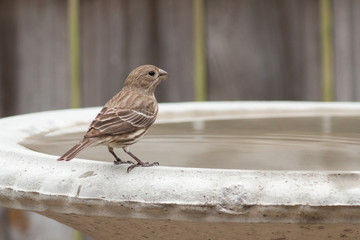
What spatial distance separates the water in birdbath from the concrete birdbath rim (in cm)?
15

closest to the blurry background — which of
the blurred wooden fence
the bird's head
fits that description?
the blurred wooden fence

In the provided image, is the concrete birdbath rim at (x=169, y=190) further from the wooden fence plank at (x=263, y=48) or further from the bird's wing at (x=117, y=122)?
the wooden fence plank at (x=263, y=48)

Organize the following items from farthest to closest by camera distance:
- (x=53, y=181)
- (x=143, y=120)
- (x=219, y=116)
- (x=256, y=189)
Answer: (x=219, y=116), (x=143, y=120), (x=53, y=181), (x=256, y=189)

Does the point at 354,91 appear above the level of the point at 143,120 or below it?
below

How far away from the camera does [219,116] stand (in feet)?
6.10

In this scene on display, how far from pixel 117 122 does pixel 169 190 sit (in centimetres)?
27

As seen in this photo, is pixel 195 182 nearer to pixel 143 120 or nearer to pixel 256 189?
pixel 256 189

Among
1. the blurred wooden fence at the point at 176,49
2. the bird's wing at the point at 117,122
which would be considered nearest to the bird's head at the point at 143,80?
the bird's wing at the point at 117,122

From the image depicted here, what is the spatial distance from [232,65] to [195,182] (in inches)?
55.4

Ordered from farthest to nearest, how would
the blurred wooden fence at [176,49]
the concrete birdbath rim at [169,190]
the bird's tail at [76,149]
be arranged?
the blurred wooden fence at [176,49], the bird's tail at [76,149], the concrete birdbath rim at [169,190]

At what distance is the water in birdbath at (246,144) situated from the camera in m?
1.16

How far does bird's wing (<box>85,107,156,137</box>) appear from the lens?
1167 mm

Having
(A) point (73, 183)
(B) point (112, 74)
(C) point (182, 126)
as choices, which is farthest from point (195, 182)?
(B) point (112, 74)

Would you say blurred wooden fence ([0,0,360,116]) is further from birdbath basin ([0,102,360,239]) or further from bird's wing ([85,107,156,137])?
bird's wing ([85,107,156,137])
